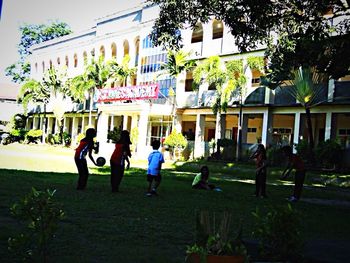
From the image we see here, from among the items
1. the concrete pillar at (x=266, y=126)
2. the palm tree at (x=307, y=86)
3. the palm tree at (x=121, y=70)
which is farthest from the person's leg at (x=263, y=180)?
the palm tree at (x=121, y=70)

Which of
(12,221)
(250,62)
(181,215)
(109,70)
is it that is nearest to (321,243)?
(181,215)

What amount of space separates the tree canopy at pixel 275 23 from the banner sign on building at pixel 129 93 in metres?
19.4

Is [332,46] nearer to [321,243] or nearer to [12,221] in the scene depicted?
[321,243]

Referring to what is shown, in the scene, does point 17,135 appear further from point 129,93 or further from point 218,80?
point 218,80

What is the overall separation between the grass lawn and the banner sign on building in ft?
62.7

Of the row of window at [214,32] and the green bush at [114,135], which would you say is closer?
the row of window at [214,32]

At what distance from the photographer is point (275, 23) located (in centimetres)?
1282

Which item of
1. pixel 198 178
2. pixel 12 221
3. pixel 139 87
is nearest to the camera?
pixel 12 221

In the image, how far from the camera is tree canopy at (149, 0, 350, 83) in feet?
40.2

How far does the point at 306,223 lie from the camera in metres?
8.58

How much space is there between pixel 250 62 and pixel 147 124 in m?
10.1

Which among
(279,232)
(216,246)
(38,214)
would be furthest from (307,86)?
(216,246)

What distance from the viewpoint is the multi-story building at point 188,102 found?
1063 inches

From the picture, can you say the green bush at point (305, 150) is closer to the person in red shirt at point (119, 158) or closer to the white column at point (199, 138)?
the white column at point (199, 138)
